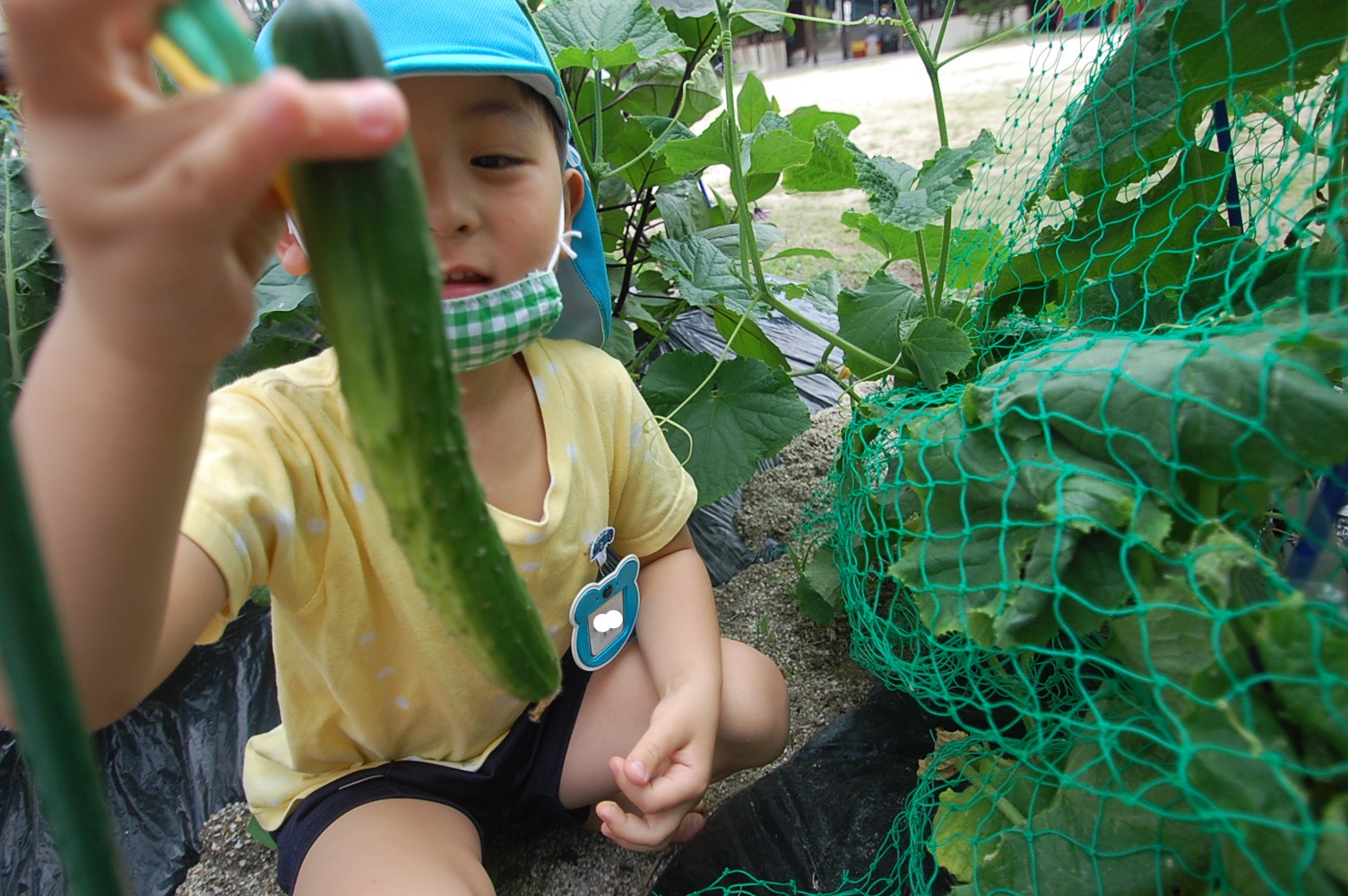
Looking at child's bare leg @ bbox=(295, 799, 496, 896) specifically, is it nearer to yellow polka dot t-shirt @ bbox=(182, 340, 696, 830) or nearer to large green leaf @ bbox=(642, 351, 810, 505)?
yellow polka dot t-shirt @ bbox=(182, 340, 696, 830)

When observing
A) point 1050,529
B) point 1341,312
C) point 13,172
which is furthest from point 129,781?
point 1341,312

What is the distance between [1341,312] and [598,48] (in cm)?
124

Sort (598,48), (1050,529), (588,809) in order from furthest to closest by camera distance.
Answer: (598,48), (588,809), (1050,529)

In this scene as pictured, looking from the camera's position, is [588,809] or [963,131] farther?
[963,131]

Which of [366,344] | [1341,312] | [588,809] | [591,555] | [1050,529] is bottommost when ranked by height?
[588,809]

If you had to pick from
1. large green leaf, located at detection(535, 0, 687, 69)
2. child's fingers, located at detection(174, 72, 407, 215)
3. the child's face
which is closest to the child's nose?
the child's face

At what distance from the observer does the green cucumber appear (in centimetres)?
43

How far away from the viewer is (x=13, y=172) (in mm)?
1762

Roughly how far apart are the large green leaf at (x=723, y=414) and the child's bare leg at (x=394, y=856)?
75 centimetres

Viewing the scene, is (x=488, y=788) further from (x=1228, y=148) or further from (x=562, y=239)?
(x=1228, y=148)

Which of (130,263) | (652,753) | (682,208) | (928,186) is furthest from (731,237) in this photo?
(130,263)

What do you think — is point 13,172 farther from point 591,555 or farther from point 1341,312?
point 1341,312

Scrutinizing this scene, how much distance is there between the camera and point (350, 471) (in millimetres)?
1032

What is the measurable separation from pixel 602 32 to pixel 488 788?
4.57ft
